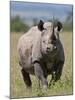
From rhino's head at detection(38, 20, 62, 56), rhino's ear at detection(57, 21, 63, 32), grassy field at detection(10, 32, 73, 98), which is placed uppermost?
rhino's ear at detection(57, 21, 63, 32)

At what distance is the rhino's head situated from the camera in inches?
138

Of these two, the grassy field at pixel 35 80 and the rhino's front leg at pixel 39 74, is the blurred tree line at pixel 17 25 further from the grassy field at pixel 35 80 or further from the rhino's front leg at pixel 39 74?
the rhino's front leg at pixel 39 74

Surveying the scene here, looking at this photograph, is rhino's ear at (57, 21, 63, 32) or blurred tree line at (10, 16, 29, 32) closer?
blurred tree line at (10, 16, 29, 32)

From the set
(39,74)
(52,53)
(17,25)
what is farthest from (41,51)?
(17,25)

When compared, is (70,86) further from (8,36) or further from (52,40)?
(8,36)

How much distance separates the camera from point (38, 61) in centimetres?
356

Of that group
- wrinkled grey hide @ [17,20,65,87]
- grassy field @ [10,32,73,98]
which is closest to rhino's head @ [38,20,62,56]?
wrinkled grey hide @ [17,20,65,87]

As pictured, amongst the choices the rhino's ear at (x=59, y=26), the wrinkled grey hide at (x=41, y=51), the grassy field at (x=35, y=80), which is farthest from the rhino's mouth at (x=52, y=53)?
the rhino's ear at (x=59, y=26)

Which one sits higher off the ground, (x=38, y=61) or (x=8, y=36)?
(x=8, y=36)

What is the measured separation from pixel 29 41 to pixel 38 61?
0.25m

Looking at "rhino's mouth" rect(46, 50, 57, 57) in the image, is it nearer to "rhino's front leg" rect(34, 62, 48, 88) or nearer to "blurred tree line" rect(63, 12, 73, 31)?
"rhino's front leg" rect(34, 62, 48, 88)

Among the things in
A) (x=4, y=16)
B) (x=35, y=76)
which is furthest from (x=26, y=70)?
(x=4, y=16)

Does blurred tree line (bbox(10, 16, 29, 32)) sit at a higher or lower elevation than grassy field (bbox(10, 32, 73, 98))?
higher

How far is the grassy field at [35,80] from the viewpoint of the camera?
345 centimetres
